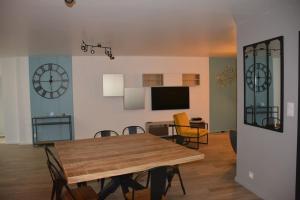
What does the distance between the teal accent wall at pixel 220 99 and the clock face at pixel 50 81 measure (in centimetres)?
446

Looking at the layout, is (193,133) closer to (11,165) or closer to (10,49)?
(11,165)

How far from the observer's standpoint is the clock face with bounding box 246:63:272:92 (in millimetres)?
3016

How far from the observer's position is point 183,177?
3928mm

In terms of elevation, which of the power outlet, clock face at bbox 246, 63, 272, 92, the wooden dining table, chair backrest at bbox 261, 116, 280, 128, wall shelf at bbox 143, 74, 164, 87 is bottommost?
the power outlet

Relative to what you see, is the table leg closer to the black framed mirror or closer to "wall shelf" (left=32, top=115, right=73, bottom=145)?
the black framed mirror

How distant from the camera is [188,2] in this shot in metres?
2.59

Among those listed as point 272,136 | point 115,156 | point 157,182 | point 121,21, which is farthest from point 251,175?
point 121,21

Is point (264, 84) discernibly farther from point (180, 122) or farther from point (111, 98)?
point (111, 98)

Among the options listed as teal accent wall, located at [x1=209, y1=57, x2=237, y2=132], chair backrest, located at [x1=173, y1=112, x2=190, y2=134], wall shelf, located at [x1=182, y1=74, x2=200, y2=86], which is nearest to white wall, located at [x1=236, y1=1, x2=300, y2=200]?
chair backrest, located at [x1=173, y1=112, x2=190, y2=134]

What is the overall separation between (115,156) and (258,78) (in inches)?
83.9

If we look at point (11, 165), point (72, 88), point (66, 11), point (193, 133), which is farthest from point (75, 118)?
point (66, 11)

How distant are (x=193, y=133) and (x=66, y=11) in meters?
3.99

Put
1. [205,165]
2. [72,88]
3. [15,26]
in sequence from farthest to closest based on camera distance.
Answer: [72,88] → [205,165] → [15,26]

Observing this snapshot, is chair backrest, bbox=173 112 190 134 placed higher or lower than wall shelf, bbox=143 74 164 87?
lower
